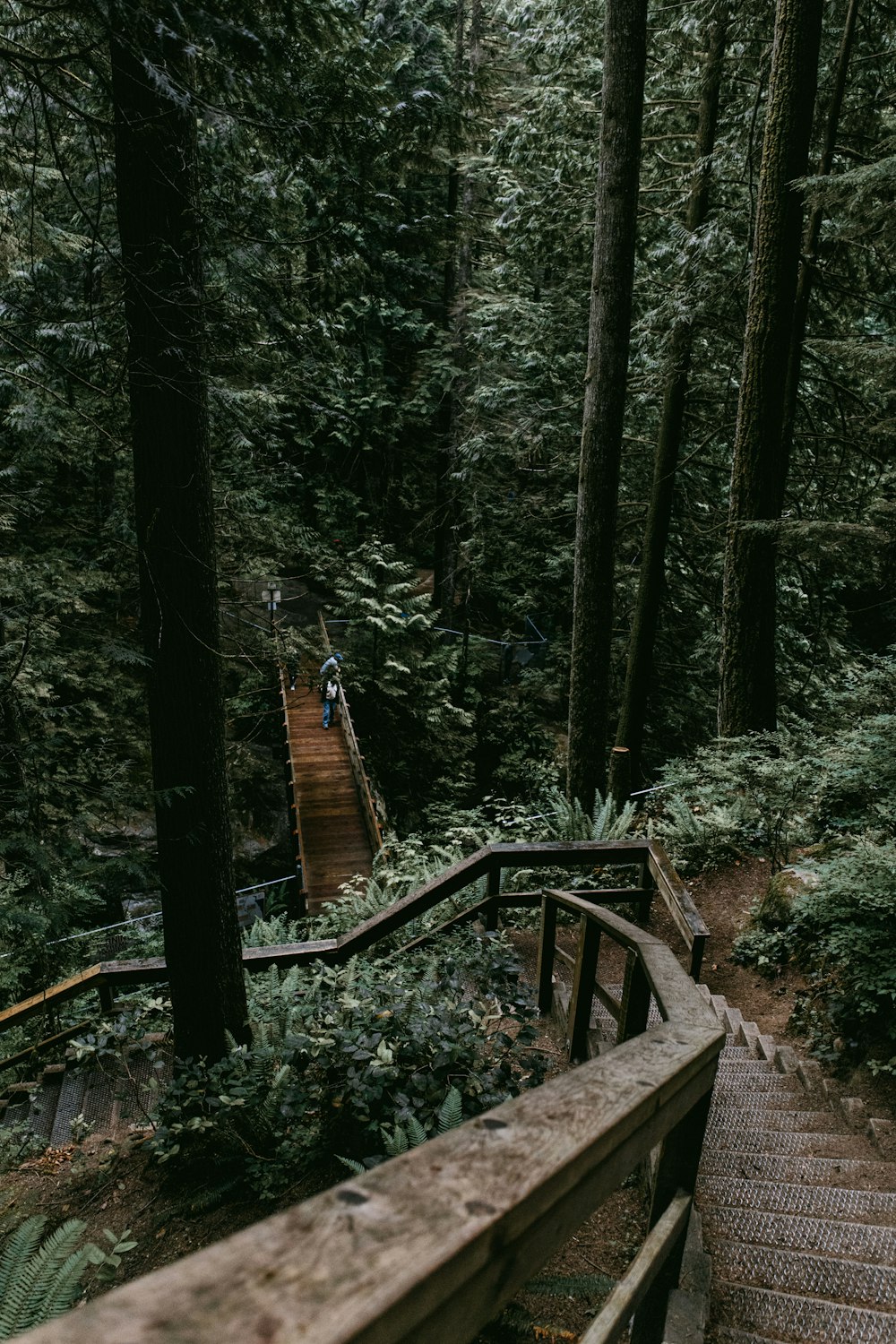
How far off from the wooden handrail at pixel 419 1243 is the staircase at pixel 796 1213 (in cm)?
148

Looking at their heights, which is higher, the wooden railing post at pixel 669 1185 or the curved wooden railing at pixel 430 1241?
the curved wooden railing at pixel 430 1241

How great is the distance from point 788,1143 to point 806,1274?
107cm

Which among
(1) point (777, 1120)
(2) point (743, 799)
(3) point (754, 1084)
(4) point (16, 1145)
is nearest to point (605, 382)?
(2) point (743, 799)

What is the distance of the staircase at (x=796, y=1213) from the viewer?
8.00 ft

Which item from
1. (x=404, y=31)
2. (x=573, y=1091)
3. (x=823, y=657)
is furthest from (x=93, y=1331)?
(x=404, y=31)

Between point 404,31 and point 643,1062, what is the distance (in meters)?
18.8

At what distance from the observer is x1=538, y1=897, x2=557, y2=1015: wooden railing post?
502 cm

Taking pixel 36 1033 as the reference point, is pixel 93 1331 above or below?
above

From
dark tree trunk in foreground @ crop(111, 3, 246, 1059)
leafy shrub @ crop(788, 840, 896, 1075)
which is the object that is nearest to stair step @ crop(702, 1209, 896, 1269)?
leafy shrub @ crop(788, 840, 896, 1075)

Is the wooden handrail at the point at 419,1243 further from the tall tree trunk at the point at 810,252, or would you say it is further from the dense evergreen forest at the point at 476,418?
the tall tree trunk at the point at 810,252

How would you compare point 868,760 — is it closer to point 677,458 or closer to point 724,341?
point 677,458

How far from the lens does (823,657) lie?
42.0 ft

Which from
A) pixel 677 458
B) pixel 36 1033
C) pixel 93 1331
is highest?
pixel 677 458

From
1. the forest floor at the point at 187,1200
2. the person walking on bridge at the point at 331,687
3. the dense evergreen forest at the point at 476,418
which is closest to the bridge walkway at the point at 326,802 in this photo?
the person walking on bridge at the point at 331,687
